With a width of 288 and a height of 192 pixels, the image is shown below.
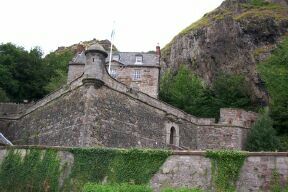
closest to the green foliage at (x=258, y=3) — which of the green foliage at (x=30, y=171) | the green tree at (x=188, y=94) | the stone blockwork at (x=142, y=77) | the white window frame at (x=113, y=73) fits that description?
the green tree at (x=188, y=94)

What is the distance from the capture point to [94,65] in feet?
97.8

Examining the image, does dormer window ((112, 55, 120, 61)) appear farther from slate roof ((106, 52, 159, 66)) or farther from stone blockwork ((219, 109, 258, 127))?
stone blockwork ((219, 109, 258, 127))

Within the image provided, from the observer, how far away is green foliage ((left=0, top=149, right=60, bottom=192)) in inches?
874

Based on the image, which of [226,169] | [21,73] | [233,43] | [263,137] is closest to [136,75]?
[233,43]

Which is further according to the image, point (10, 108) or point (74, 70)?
point (74, 70)

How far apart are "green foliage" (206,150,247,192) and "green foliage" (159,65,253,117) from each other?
22632 millimetres

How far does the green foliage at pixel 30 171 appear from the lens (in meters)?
22.2

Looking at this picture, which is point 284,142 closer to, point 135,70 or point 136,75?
point 136,75

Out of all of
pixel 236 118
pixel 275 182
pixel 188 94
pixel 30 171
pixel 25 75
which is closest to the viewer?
pixel 275 182

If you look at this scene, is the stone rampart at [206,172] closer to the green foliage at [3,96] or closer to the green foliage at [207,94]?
the green foliage at [207,94]

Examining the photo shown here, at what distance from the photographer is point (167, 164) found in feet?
69.2

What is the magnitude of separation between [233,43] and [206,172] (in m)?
29.6

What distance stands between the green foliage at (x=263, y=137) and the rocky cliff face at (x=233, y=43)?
23.7 ft

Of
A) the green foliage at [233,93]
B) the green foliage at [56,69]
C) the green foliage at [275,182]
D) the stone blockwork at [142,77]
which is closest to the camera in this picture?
the green foliage at [275,182]
